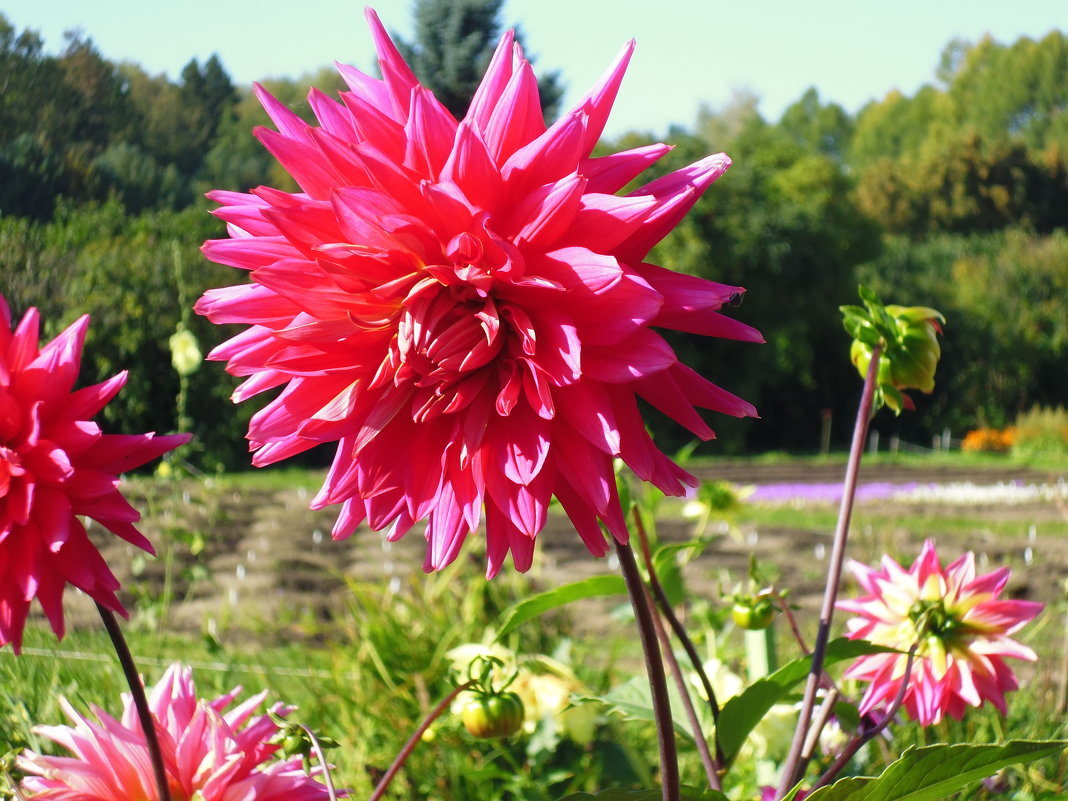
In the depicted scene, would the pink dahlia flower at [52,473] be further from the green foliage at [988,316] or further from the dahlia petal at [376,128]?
the green foliage at [988,316]

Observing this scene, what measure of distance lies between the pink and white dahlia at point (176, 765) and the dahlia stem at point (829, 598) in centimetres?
38

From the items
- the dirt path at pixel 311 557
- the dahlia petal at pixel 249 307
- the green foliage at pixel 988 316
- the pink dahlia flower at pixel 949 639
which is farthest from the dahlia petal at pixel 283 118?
the green foliage at pixel 988 316

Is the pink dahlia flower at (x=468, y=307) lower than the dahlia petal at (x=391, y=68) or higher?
lower

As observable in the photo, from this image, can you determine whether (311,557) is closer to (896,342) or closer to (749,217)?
(896,342)

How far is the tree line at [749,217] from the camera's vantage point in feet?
4.45

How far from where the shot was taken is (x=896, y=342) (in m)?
0.93

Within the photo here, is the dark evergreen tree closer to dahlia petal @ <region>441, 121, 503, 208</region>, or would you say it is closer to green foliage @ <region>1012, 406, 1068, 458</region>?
green foliage @ <region>1012, 406, 1068, 458</region>

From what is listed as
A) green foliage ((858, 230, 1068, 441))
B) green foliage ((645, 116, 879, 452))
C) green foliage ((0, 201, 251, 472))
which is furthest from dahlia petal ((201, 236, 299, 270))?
green foliage ((858, 230, 1068, 441))

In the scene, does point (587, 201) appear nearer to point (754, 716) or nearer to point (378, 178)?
point (378, 178)

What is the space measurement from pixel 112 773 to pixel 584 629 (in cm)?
343

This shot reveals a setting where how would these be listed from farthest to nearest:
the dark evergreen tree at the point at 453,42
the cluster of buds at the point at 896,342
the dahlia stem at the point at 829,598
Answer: the dark evergreen tree at the point at 453,42 → the cluster of buds at the point at 896,342 → the dahlia stem at the point at 829,598

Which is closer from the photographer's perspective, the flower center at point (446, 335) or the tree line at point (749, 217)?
the flower center at point (446, 335)

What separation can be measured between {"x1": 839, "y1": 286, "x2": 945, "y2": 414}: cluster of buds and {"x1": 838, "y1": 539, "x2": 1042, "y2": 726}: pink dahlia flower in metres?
0.22

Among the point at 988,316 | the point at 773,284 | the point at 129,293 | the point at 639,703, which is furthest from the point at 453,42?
the point at 639,703
